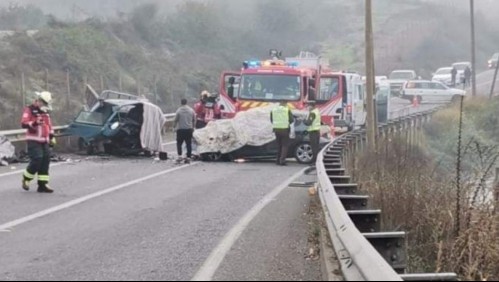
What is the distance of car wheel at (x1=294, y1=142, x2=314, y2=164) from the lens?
20697mm

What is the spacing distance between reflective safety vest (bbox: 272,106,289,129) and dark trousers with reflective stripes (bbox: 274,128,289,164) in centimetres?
18

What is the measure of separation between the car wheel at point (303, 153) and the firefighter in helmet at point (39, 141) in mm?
8009

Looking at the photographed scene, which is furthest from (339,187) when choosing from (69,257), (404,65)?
(404,65)

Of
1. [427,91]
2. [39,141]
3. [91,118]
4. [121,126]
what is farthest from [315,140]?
[427,91]

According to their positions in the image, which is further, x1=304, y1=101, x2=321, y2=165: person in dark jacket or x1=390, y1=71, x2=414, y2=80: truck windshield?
x1=390, y1=71, x2=414, y2=80: truck windshield

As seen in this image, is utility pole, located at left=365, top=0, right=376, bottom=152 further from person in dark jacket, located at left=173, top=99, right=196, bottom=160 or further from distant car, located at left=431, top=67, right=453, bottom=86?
distant car, located at left=431, top=67, right=453, bottom=86

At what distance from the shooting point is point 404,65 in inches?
2933

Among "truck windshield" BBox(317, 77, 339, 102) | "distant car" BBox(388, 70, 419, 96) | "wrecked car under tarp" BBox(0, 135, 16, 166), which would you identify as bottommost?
"wrecked car under tarp" BBox(0, 135, 16, 166)

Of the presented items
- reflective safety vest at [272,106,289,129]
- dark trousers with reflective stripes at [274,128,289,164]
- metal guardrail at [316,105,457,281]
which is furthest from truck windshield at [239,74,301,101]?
metal guardrail at [316,105,457,281]

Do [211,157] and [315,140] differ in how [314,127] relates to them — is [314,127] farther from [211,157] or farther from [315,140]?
[211,157]

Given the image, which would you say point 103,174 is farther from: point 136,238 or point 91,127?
point 136,238

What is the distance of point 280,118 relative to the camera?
19.7 meters

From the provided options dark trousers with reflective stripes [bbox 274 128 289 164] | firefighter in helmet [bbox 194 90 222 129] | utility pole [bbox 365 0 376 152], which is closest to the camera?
dark trousers with reflective stripes [bbox 274 128 289 164]

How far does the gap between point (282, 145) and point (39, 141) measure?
7.51 meters
